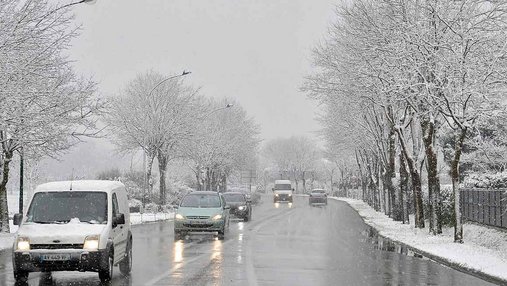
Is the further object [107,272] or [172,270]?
[172,270]

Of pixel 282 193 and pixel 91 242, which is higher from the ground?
pixel 282 193

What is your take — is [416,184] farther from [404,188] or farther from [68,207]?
[68,207]

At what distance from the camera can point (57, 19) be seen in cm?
2634

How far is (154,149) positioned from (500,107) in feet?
134

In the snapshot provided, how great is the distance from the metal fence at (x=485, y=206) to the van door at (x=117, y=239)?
47.0 ft

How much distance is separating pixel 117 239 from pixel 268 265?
14.1ft

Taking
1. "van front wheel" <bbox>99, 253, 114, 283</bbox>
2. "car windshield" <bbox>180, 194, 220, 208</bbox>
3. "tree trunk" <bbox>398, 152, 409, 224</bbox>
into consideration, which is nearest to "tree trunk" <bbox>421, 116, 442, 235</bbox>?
"car windshield" <bbox>180, 194, 220, 208</bbox>

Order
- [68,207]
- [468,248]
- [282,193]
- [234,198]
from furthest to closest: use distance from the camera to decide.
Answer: [282,193], [234,198], [468,248], [68,207]

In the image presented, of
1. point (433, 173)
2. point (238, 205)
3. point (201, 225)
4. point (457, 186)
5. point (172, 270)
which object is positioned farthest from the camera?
point (238, 205)

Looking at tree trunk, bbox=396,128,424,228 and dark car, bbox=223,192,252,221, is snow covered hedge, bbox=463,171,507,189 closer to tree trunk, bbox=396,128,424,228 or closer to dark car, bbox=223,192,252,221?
tree trunk, bbox=396,128,424,228

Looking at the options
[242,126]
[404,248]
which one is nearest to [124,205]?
[404,248]

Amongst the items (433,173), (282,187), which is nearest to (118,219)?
(433,173)

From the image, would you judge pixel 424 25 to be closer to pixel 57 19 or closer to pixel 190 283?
pixel 57 19

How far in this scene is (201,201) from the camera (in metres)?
28.9
